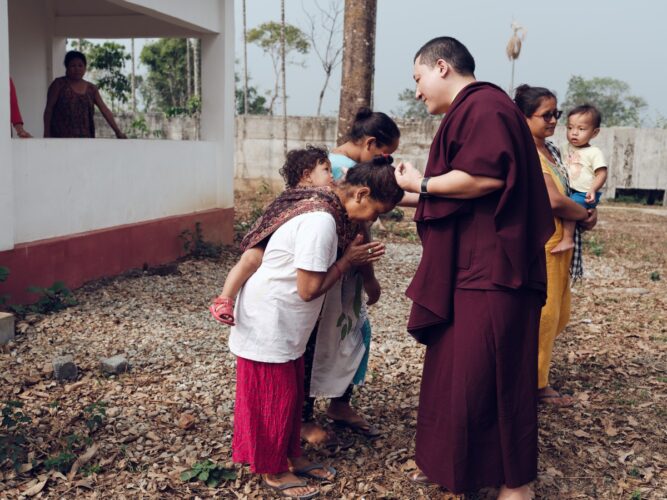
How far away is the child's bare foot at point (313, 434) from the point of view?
136 inches

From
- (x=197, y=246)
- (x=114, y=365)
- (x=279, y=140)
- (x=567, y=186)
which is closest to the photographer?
(x=567, y=186)

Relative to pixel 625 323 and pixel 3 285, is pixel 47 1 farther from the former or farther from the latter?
pixel 625 323

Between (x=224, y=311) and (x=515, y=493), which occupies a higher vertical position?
(x=224, y=311)

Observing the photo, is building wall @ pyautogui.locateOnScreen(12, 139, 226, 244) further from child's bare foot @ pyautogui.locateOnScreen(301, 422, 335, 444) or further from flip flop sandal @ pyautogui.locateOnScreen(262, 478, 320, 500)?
flip flop sandal @ pyautogui.locateOnScreen(262, 478, 320, 500)

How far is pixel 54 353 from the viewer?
467cm

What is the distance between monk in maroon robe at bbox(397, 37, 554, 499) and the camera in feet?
8.87

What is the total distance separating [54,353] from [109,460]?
62.4 inches

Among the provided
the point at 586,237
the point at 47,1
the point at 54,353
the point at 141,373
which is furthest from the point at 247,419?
the point at 586,237

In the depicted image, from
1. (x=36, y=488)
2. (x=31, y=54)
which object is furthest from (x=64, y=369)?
(x=31, y=54)

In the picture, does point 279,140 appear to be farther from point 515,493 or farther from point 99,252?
point 515,493

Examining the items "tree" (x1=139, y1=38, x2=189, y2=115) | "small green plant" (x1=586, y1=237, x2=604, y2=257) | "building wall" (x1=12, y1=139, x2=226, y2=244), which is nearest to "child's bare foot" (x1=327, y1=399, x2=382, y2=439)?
"building wall" (x1=12, y1=139, x2=226, y2=244)

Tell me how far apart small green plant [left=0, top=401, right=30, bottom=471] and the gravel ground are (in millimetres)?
45

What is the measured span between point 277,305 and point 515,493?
123cm

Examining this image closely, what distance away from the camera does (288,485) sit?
3051 millimetres
